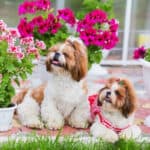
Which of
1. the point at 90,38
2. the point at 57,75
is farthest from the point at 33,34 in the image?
the point at 57,75

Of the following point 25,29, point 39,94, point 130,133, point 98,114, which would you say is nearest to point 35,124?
point 39,94

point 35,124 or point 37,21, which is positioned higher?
point 37,21

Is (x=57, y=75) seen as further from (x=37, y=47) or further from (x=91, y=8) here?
(x=91, y=8)

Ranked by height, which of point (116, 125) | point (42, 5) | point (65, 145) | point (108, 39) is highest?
point (42, 5)

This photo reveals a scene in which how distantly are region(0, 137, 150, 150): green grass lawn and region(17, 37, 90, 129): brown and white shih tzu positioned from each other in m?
0.46

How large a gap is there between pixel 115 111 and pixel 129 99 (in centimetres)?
18

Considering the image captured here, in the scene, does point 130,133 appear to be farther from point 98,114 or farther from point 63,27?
point 63,27

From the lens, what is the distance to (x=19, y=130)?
14.7 feet

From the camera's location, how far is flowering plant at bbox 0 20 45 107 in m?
4.32

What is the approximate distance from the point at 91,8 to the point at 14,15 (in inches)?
45.2

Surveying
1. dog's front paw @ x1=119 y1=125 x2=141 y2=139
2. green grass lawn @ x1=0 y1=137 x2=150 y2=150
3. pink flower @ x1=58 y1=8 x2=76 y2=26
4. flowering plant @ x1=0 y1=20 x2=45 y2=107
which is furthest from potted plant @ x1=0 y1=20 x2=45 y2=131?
dog's front paw @ x1=119 y1=125 x2=141 y2=139

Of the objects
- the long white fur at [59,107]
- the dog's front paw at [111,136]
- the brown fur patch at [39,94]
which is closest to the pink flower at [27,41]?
the long white fur at [59,107]

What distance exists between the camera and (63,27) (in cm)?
532

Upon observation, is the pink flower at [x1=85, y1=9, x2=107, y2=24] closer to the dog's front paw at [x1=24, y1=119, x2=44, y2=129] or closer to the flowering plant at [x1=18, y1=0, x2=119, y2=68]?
the flowering plant at [x1=18, y1=0, x2=119, y2=68]
